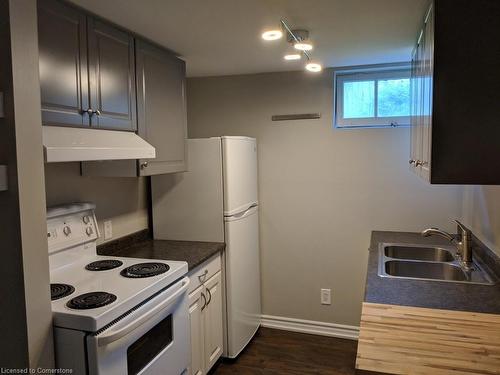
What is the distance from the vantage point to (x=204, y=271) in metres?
Answer: 2.63

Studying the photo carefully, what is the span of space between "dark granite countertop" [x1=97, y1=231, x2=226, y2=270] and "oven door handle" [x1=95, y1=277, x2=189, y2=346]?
278mm

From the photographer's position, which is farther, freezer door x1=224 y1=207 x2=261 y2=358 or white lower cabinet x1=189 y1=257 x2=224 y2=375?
freezer door x1=224 y1=207 x2=261 y2=358

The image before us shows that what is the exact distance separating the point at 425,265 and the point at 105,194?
6.82 ft

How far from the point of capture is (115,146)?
78.4 inches

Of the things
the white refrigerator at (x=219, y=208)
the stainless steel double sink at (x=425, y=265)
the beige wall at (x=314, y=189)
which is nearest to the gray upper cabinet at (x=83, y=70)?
the white refrigerator at (x=219, y=208)

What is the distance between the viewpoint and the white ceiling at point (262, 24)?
1.87 metres

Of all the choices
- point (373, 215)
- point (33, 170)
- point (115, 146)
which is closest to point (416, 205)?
point (373, 215)

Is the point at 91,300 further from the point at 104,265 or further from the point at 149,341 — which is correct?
the point at 104,265

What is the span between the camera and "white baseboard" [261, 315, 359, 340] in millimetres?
3379

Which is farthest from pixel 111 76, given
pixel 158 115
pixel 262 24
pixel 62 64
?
pixel 262 24

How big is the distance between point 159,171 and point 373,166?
67.0 inches

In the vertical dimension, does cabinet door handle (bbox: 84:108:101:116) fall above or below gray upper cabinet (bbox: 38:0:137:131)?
below

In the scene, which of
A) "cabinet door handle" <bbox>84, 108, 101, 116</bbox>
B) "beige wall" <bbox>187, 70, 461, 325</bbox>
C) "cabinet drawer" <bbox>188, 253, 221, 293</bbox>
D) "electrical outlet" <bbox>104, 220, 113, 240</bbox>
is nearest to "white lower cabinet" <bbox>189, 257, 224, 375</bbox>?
"cabinet drawer" <bbox>188, 253, 221, 293</bbox>

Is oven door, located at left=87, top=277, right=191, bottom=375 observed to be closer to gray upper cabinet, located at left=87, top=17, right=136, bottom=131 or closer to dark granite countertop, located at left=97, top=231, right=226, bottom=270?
dark granite countertop, located at left=97, top=231, right=226, bottom=270
